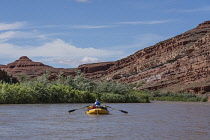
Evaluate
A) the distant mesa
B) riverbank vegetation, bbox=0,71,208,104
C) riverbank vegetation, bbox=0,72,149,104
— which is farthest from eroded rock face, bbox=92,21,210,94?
riverbank vegetation, bbox=0,72,149,104

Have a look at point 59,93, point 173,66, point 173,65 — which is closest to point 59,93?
point 59,93

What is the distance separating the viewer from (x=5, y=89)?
5019 cm

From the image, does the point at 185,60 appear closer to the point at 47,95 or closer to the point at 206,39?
the point at 206,39

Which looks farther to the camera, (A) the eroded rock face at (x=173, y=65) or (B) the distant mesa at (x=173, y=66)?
(A) the eroded rock face at (x=173, y=65)

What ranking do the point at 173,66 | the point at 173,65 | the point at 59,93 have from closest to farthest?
the point at 59,93 < the point at 173,66 < the point at 173,65

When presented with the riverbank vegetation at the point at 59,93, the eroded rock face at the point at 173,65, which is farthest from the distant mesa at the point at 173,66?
the riverbank vegetation at the point at 59,93

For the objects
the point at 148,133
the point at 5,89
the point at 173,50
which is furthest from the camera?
the point at 173,50

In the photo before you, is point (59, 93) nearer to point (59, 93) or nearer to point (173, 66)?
point (59, 93)

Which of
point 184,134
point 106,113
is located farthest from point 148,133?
point 106,113

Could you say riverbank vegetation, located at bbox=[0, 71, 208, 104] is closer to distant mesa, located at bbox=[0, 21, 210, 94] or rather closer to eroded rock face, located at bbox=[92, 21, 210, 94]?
eroded rock face, located at bbox=[92, 21, 210, 94]

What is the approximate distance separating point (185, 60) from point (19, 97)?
96555 mm

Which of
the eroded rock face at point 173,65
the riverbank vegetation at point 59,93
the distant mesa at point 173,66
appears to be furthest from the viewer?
the eroded rock face at point 173,65

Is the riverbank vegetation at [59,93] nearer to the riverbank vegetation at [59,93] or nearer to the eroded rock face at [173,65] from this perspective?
the riverbank vegetation at [59,93]

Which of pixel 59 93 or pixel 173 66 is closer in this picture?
pixel 59 93
